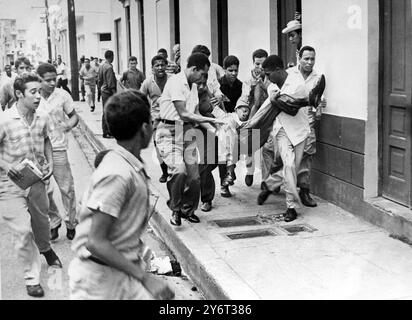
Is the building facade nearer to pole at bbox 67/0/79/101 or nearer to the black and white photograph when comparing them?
the black and white photograph

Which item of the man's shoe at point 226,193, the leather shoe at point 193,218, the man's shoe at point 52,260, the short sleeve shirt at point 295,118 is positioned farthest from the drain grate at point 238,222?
the man's shoe at point 52,260

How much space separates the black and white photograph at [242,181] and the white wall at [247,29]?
0.31 ft

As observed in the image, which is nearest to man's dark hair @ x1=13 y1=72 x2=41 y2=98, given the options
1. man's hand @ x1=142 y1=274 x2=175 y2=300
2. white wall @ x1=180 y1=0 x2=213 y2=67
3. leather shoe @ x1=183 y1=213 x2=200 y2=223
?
leather shoe @ x1=183 y1=213 x2=200 y2=223

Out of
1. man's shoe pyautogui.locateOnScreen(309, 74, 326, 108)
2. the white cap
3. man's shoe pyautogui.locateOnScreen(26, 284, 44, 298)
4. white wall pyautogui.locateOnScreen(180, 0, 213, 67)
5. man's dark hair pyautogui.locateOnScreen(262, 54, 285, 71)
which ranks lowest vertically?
man's shoe pyautogui.locateOnScreen(26, 284, 44, 298)

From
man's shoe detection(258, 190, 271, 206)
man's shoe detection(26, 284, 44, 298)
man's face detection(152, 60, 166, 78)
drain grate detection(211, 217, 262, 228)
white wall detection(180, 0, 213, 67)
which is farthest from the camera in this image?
white wall detection(180, 0, 213, 67)

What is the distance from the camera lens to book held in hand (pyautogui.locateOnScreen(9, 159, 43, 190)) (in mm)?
5094

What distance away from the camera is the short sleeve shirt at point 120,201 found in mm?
2807

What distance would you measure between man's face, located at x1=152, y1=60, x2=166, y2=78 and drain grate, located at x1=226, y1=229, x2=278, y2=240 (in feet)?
13.3

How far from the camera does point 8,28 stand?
230 ft

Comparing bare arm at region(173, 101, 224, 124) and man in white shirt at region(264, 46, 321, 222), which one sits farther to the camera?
man in white shirt at region(264, 46, 321, 222)

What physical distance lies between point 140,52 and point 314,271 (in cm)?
1643

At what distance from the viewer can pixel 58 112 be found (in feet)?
22.1

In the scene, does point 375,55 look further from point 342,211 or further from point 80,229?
point 80,229
